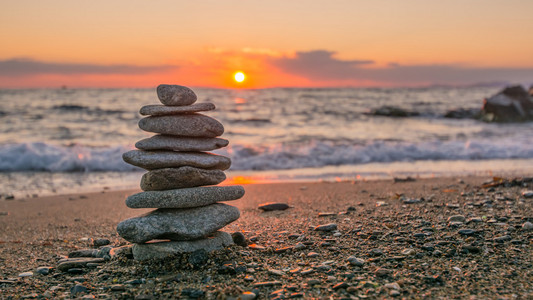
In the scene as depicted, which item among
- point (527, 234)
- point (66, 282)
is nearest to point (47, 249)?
point (66, 282)

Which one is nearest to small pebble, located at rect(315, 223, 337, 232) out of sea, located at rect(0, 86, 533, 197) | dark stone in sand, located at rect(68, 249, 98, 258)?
dark stone in sand, located at rect(68, 249, 98, 258)

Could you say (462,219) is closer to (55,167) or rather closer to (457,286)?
(457,286)

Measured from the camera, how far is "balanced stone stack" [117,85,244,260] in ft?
16.0

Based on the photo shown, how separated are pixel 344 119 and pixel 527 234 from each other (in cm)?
2386

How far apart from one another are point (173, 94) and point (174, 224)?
1619mm

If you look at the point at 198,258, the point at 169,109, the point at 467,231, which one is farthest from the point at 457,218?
the point at 169,109

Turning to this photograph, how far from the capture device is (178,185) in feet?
17.4

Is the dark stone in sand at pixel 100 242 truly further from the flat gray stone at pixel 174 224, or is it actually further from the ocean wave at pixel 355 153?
the ocean wave at pixel 355 153

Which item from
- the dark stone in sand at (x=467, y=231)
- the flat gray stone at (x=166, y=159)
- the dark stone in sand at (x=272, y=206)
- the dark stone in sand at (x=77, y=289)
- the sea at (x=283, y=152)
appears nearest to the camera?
the dark stone in sand at (x=77, y=289)

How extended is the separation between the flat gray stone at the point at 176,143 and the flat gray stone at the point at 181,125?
94 mm

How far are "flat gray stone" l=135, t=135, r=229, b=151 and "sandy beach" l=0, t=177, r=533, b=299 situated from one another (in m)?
1.34

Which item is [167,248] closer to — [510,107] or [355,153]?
[355,153]

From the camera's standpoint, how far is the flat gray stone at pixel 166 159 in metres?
5.14

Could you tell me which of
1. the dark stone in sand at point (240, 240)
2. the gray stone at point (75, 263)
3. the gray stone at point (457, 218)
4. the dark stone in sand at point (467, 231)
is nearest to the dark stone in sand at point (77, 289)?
the gray stone at point (75, 263)
